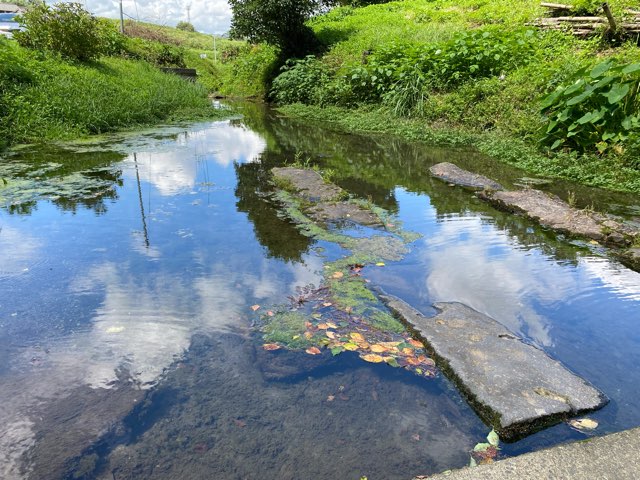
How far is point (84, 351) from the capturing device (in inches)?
106

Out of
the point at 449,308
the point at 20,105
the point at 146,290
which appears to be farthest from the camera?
the point at 20,105

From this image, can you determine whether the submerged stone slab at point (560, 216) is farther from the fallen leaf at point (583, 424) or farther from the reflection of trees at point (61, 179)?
the reflection of trees at point (61, 179)

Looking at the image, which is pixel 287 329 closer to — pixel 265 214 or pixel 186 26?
pixel 265 214

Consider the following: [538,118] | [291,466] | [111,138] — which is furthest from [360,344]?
[111,138]

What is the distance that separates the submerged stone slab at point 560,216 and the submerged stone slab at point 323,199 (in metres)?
1.72

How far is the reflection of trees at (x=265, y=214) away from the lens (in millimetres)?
4271

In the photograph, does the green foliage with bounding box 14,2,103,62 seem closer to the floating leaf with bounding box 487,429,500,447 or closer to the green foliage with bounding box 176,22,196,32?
the floating leaf with bounding box 487,429,500,447

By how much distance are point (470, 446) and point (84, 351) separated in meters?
2.23

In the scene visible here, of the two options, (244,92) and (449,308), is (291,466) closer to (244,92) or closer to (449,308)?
(449,308)

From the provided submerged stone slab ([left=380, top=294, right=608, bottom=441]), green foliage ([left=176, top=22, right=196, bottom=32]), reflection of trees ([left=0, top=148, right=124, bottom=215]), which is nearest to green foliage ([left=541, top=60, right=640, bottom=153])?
submerged stone slab ([left=380, top=294, right=608, bottom=441])

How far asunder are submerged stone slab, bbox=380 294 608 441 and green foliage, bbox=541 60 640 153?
17.1 feet

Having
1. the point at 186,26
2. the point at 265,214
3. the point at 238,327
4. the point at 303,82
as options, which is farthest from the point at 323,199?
the point at 186,26

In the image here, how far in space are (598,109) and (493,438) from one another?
649 cm

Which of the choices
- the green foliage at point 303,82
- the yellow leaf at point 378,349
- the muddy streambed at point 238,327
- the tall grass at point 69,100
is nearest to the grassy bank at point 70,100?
the tall grass at point 69,100
